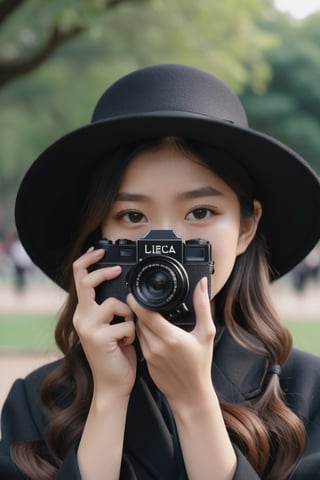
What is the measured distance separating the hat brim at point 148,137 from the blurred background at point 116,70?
515mm

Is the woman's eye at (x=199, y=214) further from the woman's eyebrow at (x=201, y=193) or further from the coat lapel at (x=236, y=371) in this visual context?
the coat lapel at (x=236, y=371)

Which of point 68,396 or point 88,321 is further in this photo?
point 68,396

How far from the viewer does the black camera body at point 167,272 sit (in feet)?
7.65

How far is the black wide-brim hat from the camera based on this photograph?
2.56 metres

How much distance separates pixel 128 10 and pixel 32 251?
1421 cm

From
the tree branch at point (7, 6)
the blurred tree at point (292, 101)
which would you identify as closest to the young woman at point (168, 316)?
the tree branch at point (7, 6)

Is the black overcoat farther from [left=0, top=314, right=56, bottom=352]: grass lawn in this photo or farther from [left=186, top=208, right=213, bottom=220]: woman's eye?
[left=0, top=314, right=56, bottom=352]: grass lawn

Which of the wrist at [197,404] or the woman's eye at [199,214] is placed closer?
the wrist at [197,404]

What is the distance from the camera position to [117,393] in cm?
244

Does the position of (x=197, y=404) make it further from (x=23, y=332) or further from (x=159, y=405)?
(x=23, y=332)

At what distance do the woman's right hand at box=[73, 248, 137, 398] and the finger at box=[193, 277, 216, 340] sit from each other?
0.64 ft

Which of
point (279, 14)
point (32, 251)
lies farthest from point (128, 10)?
point (279, 14)

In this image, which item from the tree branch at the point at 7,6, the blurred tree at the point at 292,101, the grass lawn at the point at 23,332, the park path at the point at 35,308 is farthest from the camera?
the blurred tree at the point at 292,101

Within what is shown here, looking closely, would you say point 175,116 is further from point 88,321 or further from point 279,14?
point 279,14
